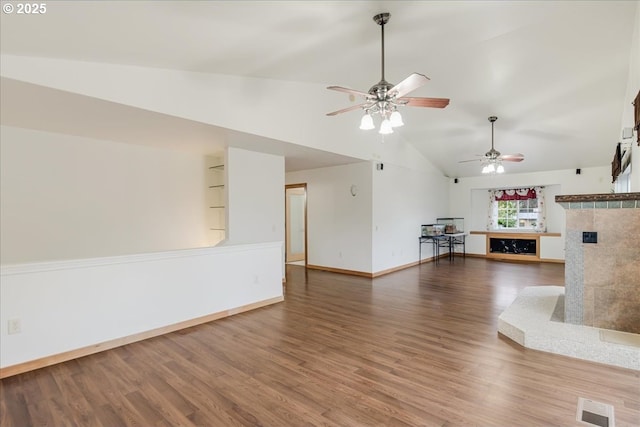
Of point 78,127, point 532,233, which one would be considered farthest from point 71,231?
point 532,233

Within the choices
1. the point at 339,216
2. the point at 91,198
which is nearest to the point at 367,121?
the point at 339,216

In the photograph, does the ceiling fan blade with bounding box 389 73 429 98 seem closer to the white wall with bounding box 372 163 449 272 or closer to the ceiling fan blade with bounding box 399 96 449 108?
the ceiling fan blade with bounding box 399 96 449 108

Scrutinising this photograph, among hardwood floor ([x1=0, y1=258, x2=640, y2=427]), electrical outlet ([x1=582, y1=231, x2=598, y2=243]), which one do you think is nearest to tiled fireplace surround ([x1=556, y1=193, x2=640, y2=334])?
electrical outlet ([x1=582, y1=231, x2=598, y2=243])

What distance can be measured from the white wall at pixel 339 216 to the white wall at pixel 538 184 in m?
4.82

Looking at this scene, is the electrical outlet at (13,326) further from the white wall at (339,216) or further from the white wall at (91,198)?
the white wall at (339,216)

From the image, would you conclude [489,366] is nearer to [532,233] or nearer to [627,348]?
[627,348]

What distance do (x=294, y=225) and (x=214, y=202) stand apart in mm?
3229

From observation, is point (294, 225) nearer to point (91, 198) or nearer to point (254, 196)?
point (254, 196)

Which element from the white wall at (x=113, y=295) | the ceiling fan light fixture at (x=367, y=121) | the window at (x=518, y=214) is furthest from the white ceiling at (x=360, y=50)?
the window at (x=518, y=214)

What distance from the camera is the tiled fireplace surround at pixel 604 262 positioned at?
313 centimetres

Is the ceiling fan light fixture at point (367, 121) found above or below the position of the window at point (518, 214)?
above

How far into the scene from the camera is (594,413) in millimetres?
2139

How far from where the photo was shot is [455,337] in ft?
11.4

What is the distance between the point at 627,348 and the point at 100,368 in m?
4.61
